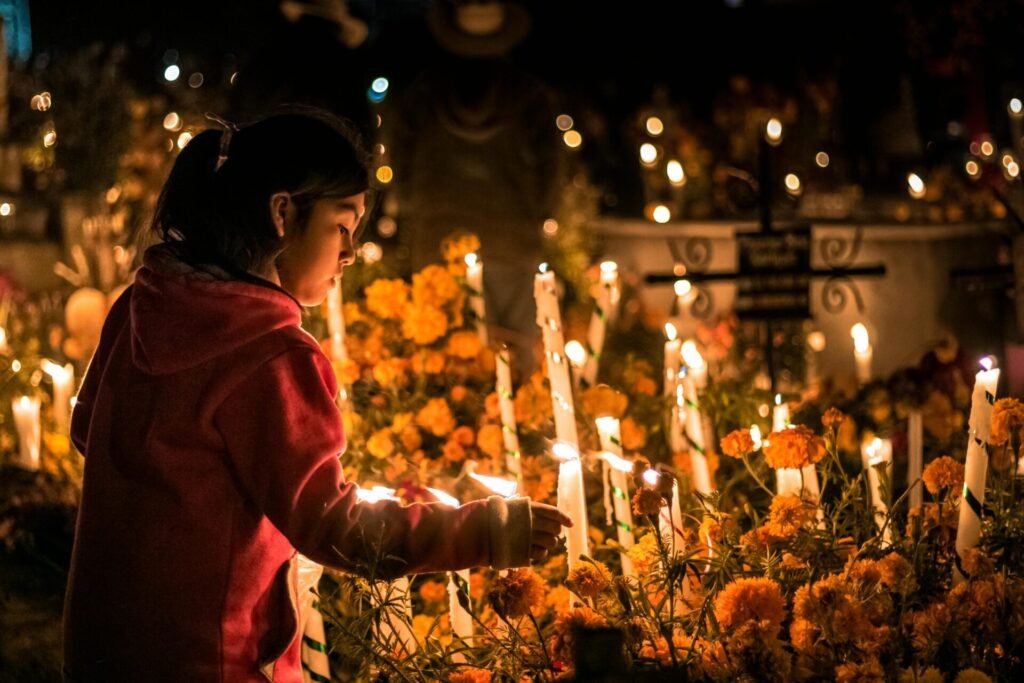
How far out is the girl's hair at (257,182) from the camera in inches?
72.8

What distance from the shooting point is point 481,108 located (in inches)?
200

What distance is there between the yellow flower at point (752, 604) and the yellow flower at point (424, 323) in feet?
4.75

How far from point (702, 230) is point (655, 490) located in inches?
223

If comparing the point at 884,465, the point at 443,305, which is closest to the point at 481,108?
the point at 443,305

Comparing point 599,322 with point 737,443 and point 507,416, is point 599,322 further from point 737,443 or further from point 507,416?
point 737,443

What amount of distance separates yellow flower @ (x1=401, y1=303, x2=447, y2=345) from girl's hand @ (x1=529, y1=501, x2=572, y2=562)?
1247 millimetres

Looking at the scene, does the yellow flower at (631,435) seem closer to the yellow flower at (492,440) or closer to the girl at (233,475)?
the yellow flower at (492,440)

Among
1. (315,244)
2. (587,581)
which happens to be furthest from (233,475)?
(587,581)

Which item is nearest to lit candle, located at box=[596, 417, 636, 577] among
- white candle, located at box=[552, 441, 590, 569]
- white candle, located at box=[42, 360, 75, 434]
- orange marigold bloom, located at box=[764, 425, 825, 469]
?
white candle, located at box=[552, 441, 590, 569]

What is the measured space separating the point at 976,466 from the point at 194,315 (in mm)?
1040

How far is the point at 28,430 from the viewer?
320 cm

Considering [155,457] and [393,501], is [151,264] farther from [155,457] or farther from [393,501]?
[393,501]

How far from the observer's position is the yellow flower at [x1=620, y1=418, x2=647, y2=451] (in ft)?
8.91

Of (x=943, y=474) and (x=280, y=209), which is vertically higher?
(x=280, y=209)
